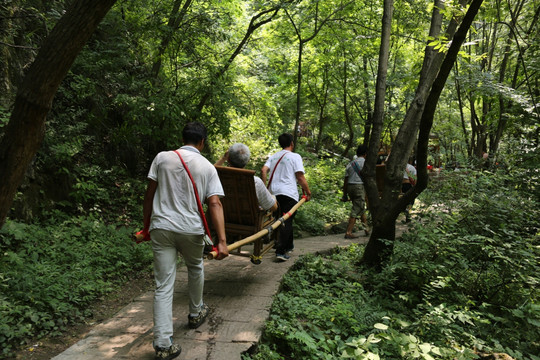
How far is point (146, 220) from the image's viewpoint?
3.42 metres

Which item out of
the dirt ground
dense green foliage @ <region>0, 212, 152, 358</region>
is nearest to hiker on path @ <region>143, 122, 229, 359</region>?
the dirt ground

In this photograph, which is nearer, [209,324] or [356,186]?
[209,324]

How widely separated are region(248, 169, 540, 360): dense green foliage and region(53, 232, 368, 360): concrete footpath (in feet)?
0.73

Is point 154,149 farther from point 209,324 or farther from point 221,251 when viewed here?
point 221,251

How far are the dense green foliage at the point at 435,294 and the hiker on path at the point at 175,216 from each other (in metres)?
0.95

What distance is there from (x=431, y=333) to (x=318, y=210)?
695cm

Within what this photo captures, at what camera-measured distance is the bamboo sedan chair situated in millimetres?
4480

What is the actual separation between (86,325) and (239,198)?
2.24 meters

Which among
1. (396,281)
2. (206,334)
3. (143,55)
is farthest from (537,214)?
(143,55)

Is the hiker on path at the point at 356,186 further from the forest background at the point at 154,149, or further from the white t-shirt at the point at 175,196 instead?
the white t-shirt at the point at 175,196

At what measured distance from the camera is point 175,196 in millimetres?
3287

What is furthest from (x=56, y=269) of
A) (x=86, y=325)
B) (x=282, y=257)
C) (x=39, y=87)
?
(x=282, y=257)

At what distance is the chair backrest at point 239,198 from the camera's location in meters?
4.44

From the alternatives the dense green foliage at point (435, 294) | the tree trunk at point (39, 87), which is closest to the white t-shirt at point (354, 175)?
the dense green foliage at point (435, 294)
